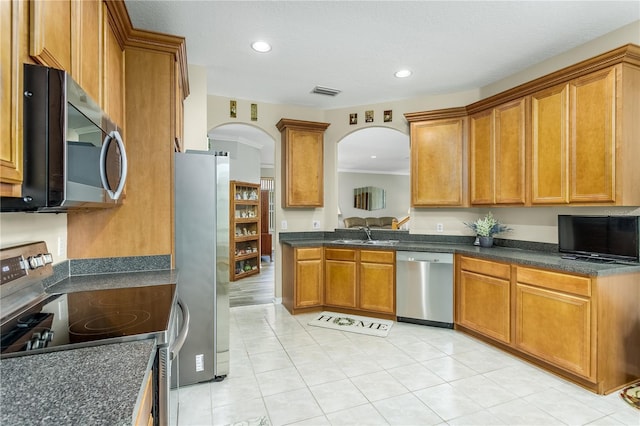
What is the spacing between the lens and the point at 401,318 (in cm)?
375

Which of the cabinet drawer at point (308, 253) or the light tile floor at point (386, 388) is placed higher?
the cabinet drawer at point (308, 253)

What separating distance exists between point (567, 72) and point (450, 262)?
6.33 ft

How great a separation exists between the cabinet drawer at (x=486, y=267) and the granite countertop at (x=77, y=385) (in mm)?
2853

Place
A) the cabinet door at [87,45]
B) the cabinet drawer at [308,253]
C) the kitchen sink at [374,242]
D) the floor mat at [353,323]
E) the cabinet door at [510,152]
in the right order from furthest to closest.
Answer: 1. the cabinet drawer at [308,253]
2. the kitchen sink at [374,242]
3. the floor mat at [353,323]
4. the cabinet door at [510,152]
5. the cabinet door at [87,45]

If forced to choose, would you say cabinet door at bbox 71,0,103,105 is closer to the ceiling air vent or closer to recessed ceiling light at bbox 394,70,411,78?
the ceiling air vent

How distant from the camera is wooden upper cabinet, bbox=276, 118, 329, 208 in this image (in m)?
4.28

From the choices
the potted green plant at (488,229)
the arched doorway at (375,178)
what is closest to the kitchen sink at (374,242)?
the potted green plant at (488,229)

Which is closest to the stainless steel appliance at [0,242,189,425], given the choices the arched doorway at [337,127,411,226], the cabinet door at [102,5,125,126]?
the cabinet door at [102,5,125,126]

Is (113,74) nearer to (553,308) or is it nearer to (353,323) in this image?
(353,323)

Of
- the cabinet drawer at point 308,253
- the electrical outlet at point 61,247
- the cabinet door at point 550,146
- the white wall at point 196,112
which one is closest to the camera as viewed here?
the electrical outlet at point 61,247

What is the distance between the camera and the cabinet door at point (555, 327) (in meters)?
2.34

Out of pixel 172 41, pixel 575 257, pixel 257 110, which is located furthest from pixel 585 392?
pixel 257 110

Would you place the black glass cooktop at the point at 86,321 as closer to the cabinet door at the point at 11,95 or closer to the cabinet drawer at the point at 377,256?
the cabinet door at the point at 11,95

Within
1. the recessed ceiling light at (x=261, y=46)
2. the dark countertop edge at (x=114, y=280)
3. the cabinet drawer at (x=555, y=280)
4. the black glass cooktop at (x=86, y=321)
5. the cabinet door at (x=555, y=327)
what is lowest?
the cabinet door at (x=555, y=327)
